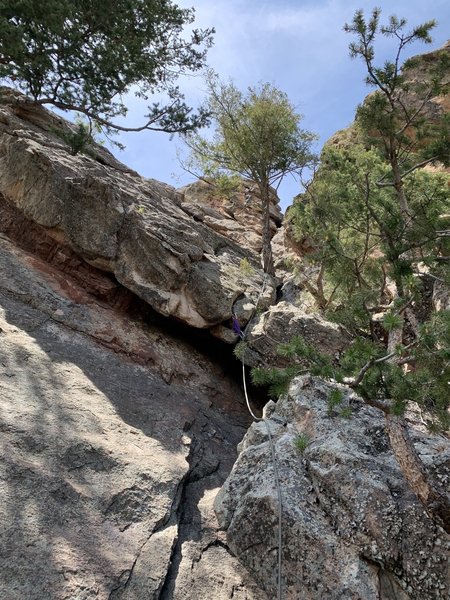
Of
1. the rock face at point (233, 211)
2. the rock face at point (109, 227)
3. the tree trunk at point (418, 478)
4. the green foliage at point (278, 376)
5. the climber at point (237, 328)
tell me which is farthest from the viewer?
the rock face at point (233, 211)

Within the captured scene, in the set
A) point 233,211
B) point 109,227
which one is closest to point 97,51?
point 109,227

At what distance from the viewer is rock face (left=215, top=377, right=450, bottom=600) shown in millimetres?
3992

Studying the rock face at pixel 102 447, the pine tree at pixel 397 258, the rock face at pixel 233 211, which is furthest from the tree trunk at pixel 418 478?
the rock face at pixel 233 211

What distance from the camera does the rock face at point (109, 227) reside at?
7824 mm

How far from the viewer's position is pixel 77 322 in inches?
285

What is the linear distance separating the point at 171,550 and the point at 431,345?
3.35m

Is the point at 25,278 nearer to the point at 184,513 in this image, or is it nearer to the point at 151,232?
the point at 151,232

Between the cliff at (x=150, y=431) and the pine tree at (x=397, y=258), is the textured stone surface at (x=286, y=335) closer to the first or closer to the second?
the cliff at (x=150, y=431)

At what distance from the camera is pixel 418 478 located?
411cm

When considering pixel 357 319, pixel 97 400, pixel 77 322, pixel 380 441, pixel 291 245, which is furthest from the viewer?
pixel 291 245

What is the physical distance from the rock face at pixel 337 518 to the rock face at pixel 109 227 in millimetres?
3580

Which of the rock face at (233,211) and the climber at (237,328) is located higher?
the rock face at (233,211)

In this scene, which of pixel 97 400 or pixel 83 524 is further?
pixel 97 400

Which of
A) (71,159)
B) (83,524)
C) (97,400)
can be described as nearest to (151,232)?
(71,159)
